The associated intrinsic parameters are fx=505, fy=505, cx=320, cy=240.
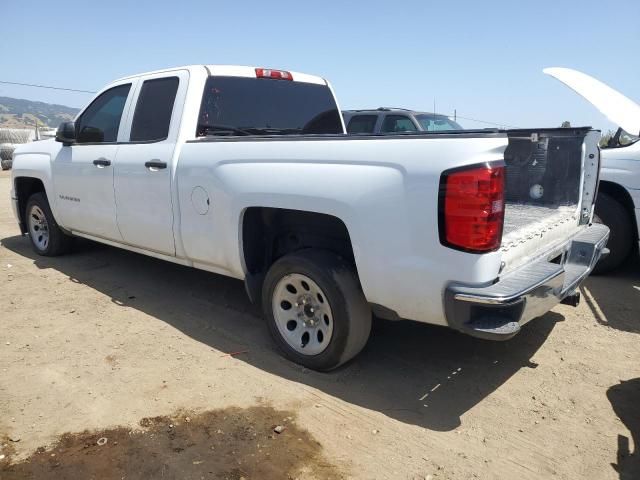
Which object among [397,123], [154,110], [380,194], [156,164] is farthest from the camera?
[397,123]

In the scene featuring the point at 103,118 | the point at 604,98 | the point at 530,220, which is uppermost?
the point at 604,98

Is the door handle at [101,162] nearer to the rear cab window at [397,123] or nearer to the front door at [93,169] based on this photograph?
the front door at [93,169]

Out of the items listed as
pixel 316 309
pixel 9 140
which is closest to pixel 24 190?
pixel 316 309

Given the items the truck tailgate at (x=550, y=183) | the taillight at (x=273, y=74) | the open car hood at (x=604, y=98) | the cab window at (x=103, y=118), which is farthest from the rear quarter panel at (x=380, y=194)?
the open car hood at (x=604, y=98)

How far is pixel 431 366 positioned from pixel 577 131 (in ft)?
6.71

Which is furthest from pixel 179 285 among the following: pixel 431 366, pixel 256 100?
pixel 431 366

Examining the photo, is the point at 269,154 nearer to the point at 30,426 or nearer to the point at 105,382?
the point at 105,382

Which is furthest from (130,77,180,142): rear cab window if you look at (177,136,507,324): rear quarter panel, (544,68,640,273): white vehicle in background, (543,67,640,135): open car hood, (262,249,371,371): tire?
(544,68,640,273): white vehicle in background

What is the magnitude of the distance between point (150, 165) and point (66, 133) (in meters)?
1.56

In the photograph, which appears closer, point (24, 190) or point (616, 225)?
point (616, 225)

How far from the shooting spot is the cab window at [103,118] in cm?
473

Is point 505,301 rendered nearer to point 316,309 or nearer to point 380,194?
point 380,194

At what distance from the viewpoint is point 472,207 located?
2.47 m

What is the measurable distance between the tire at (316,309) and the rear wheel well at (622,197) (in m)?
3.55
